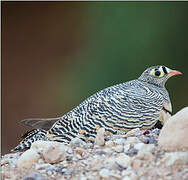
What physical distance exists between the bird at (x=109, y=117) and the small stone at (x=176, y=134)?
69cm

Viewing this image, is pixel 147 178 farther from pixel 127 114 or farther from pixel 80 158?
pixel 127 114

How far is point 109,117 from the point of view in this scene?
115 inches

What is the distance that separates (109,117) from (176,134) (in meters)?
0.85

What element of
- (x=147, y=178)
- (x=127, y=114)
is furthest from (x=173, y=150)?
(x=127, y=114)

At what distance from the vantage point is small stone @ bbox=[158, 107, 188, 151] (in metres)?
2.12

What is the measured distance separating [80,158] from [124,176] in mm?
394

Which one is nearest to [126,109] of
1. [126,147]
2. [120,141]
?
[120,141]

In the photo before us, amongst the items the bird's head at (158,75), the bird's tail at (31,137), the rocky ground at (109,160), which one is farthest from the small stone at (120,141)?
the bird's head at (158,75)

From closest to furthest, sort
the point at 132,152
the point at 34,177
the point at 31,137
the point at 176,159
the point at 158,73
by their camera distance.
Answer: the point at 176,159 → the point at 34,177 → the point at 132,152 → the point at 31,137 → the point at 158,73

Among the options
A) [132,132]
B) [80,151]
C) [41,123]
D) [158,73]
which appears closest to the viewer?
[80,151]

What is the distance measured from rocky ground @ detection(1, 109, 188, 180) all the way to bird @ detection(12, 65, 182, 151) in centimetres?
33

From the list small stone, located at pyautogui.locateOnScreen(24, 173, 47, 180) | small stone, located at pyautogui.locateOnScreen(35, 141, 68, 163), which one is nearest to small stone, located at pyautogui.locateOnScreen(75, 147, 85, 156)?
small stone, located at pyautogui.locateOnScreen(35, 141, 68, 163)

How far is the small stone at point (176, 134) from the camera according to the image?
2.12 meters

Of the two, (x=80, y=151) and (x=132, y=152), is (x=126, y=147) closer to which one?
(x=132, y=152)
